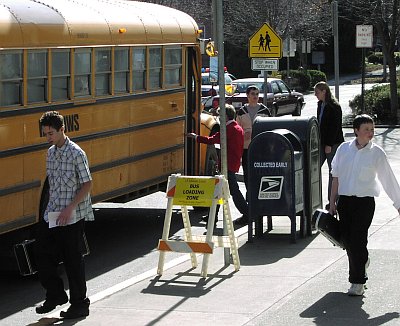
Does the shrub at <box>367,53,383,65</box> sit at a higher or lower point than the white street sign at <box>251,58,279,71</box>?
lower

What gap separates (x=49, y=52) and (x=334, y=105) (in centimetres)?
446

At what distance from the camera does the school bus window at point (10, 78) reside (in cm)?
968

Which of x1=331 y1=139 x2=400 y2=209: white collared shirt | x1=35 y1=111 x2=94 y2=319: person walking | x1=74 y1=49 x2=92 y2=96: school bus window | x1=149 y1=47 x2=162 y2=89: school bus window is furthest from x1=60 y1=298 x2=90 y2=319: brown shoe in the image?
x1=149 y1=47 x2=162 y2=89: school bus window

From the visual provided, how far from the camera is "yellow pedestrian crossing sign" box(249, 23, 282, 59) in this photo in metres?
18.6

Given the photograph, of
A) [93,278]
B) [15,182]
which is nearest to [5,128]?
[15,182]

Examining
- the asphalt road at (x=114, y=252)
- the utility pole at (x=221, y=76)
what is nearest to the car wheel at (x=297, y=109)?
the asphalt road at (x=114, y=252)

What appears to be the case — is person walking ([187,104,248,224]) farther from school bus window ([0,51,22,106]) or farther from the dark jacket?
school bus window ([0,51,22,106])

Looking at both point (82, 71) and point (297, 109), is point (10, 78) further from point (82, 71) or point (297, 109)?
point (297, 109)

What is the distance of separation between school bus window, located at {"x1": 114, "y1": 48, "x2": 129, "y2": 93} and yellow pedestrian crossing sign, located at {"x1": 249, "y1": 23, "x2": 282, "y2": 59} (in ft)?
21.7

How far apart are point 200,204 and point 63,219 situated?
2.05 metres

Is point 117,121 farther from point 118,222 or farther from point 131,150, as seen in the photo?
point 118,222

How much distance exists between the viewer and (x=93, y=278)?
10516 mm

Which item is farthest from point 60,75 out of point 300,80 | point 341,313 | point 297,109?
point 300,80

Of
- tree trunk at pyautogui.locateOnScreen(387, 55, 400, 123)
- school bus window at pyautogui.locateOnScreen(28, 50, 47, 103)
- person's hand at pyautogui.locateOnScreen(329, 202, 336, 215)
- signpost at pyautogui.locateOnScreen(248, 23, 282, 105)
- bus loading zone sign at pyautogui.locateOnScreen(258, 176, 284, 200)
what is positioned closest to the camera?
person's hand at pyautogui.locateOnScreen(329, 202, 336, 215)
